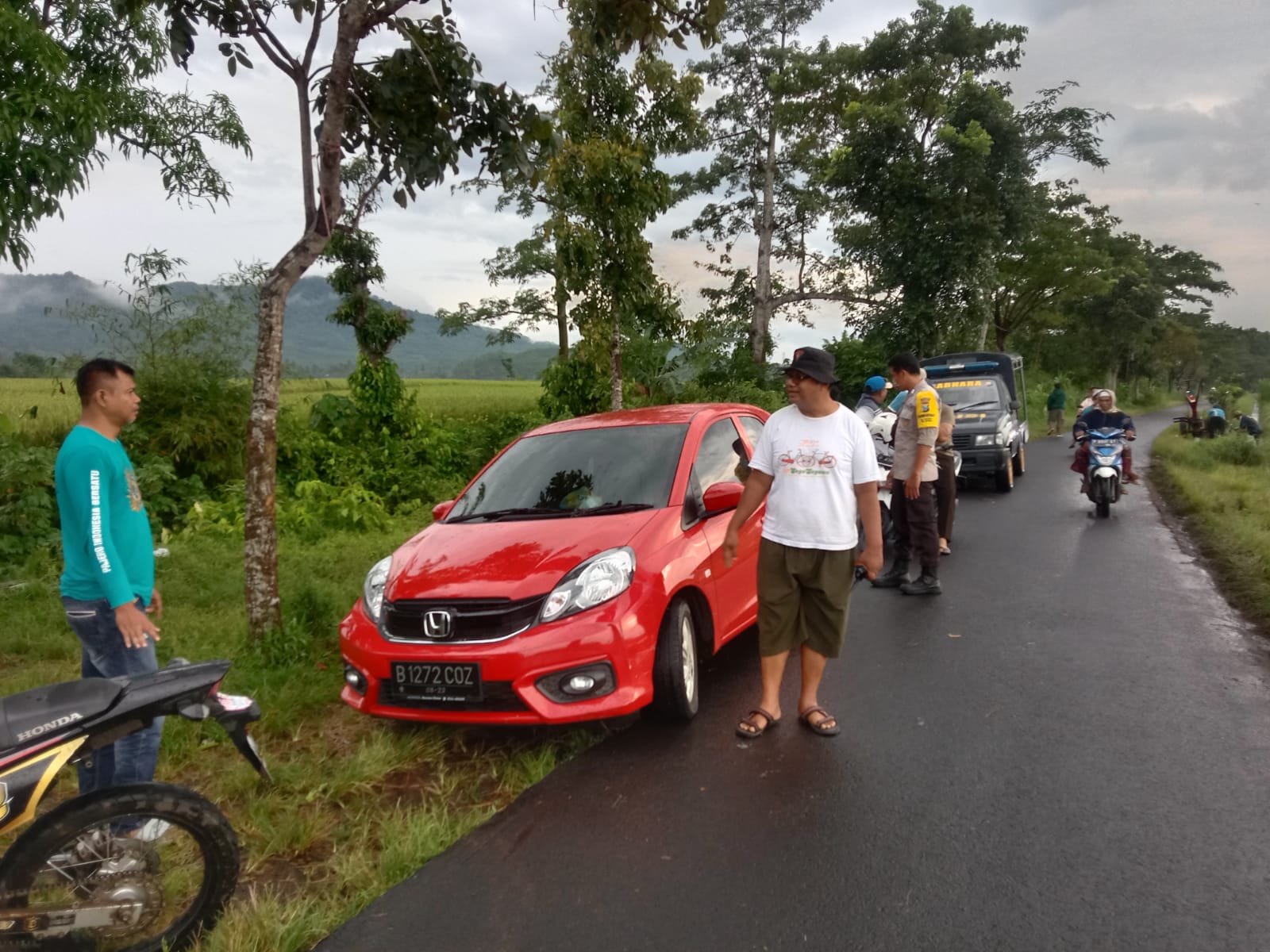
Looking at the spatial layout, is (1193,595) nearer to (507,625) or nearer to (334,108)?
(507,625)

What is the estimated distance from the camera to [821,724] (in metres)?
4.23

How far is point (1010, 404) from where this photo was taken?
48.1ft

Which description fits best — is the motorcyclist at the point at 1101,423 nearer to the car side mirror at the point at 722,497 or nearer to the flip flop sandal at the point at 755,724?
the car side mirror at the point at 722,497

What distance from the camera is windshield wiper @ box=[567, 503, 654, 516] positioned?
15.3ft

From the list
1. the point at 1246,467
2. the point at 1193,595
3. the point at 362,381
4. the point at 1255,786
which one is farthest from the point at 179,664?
the point at 1246,467

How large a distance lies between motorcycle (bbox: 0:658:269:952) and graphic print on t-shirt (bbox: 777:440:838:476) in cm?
261

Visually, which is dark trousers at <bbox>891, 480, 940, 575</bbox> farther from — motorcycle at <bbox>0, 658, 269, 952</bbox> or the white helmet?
motorcycle at <bbox>0, 658, 269, 952</bbox>

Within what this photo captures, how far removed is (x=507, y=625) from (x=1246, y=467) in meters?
16.2

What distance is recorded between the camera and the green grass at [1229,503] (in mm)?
7004

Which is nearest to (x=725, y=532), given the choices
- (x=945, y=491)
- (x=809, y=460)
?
(x=809, y=460)

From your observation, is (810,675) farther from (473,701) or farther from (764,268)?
(764,268)

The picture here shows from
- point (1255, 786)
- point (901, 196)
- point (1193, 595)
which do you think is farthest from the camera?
point (901, 196)

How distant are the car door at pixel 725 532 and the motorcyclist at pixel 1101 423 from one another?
687 cm

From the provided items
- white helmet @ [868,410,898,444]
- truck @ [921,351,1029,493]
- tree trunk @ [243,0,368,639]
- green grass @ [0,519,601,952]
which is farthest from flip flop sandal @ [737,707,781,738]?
truck @ [921,351,1029,493]
